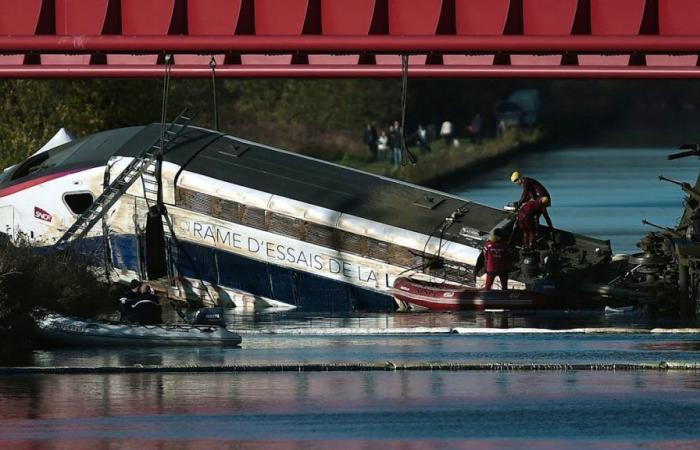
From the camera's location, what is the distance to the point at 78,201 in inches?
1449

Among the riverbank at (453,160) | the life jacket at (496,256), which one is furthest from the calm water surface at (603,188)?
the life jacket at (496,256)

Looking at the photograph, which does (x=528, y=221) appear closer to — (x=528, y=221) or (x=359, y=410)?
(x=528, y=221)

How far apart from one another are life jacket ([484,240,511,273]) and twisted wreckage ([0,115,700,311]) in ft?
2.24

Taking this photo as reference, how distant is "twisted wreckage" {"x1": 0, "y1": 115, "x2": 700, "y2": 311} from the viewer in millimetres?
35250

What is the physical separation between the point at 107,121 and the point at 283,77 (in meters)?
25.9

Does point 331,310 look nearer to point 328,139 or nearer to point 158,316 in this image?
point 158,316

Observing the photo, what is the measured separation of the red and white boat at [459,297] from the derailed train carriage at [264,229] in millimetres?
357

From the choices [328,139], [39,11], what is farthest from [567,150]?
[39,11]

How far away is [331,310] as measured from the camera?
3544cm

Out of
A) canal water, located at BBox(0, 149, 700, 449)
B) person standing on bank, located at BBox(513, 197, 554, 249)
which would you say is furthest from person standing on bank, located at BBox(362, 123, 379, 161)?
canal water, located at BBox(0, 149, 700, 449)

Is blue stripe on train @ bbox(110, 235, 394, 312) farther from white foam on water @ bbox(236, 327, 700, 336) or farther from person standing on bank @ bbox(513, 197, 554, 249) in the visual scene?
white foam on water @ bbox(236, 327, 700, 336)

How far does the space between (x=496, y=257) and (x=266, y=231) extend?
4.38 metres

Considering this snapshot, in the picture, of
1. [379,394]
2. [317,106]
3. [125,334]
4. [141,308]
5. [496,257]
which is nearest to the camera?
[379,394]

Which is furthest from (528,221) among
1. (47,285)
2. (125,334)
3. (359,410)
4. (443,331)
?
(359,410)
